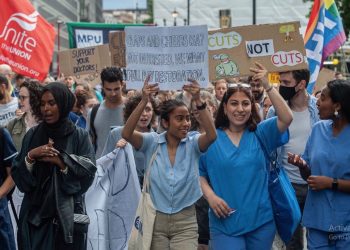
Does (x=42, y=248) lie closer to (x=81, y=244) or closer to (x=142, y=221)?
(x=81, y=244)

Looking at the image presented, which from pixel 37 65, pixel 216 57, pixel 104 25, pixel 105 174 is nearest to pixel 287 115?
pixel 216 57

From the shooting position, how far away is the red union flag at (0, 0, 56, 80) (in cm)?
1070

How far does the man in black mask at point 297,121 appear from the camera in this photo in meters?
7.13

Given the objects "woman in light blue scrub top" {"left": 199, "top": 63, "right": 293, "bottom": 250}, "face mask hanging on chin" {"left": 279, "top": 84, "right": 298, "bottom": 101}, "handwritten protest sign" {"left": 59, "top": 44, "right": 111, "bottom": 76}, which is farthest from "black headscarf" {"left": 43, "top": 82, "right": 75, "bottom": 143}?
"handwritten protest sign" {"left": 59, "top": 44, "right": 111, "bottom": 76}

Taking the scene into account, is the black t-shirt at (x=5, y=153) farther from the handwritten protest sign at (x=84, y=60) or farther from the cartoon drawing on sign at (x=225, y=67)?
the handwritten protest sign at (x=84, y=60)

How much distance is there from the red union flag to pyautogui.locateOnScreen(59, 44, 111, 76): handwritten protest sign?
0.78ft

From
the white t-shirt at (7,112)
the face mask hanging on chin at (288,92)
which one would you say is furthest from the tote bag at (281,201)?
the white t-shirt at (7,112)

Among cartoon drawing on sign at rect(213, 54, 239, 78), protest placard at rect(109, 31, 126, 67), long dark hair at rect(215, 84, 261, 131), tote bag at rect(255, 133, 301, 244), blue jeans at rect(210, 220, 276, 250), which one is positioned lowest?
blue jeans at rect(210, 220, 276, 250)

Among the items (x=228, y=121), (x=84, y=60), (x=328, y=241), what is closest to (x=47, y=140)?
(x=228, y=121)

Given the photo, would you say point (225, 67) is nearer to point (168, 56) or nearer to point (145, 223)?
point (168, 56)

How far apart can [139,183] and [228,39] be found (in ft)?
5.03

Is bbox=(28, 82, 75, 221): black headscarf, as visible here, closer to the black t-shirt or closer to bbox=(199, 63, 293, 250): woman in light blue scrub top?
the black t-shirt

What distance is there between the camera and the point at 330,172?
5707mm

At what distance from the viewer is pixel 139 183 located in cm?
734
